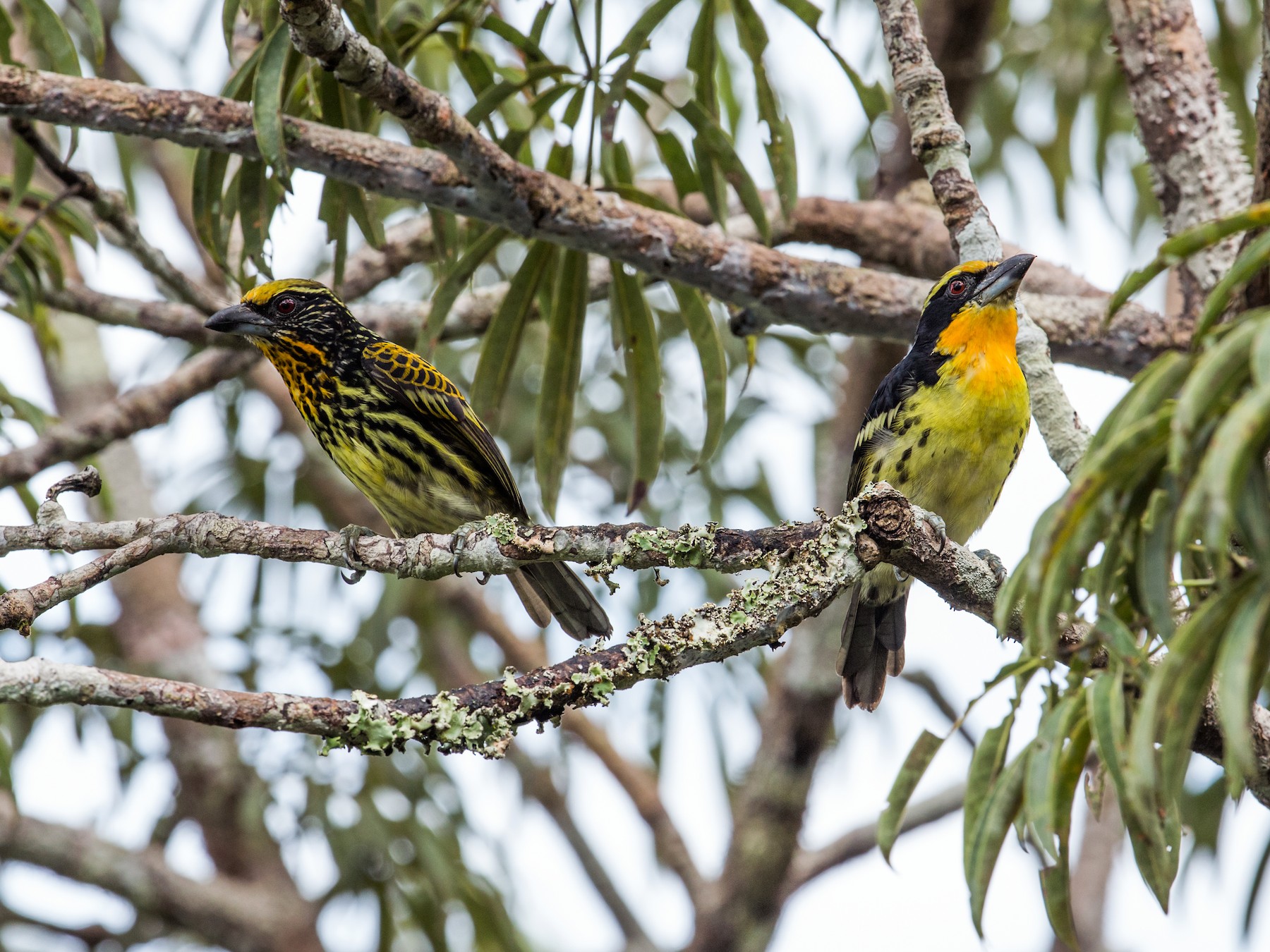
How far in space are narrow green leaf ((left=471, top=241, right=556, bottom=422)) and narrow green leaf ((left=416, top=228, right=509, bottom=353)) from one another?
→ 149 mm

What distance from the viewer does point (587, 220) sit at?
13.3 ft

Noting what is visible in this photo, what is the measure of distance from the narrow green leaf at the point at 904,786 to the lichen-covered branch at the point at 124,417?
3.82 m

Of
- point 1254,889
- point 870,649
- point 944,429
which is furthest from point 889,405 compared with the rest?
point 1254,889

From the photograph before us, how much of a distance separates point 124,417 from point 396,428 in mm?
1637

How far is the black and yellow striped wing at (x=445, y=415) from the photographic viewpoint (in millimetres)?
4301

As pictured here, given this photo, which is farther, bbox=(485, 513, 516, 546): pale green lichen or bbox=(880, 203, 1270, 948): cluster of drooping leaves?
bbox=(485, 513, 516, 546): pale green lichen

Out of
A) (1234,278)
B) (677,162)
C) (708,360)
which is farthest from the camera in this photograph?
(677,162)

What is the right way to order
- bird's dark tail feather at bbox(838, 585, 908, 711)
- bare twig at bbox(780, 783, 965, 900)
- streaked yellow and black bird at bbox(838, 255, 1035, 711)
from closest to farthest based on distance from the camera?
streaked yellow and black bird at bbox(838, 255, 1035, 711)
bird's dark tail feather at bbox(838, 585, 908, 711)
bare twig at bbox(780, 783, 965, 900)

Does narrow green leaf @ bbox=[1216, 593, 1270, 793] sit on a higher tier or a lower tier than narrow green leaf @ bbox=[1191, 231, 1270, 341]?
A: lower

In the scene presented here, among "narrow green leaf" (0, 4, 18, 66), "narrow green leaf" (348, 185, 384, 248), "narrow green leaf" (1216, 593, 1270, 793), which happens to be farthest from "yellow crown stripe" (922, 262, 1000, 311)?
"narrow green leaf" (0, 4, 18, 66)

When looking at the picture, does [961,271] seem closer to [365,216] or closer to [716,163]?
[716,163]

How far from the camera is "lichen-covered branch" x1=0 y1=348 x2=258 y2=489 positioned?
16.1 ft

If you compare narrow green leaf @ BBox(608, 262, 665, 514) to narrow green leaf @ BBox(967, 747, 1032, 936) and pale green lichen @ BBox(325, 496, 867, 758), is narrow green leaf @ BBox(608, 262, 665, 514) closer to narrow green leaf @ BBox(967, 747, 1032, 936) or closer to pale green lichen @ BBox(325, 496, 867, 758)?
pale green lichen @ BBox(325, 496, 867, 758)

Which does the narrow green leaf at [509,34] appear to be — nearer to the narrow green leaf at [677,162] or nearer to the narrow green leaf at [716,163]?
the narrow green leaf at [716,163]
